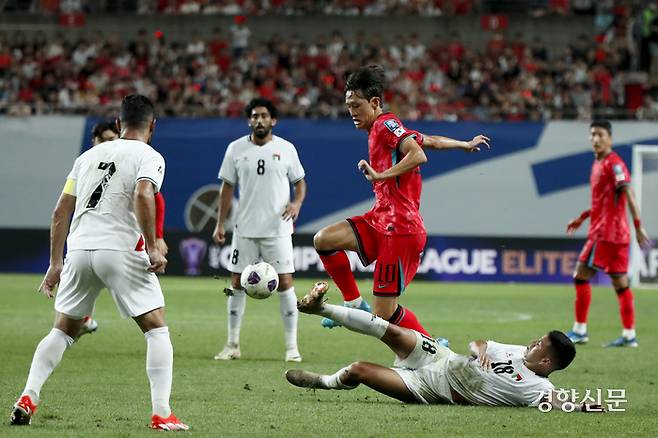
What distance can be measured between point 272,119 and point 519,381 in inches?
198

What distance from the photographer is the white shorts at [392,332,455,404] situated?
8641 millimetres

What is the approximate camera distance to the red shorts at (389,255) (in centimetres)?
966

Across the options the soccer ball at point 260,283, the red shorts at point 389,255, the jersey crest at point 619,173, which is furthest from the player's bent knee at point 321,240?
the jersey crest at point 619,173

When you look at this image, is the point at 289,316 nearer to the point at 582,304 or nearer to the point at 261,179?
the point at 261,179

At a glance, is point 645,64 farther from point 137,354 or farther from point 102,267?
point 102,267

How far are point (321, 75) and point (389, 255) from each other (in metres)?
19.9

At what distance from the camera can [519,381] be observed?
28.3 feet

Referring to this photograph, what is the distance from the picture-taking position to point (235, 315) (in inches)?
485

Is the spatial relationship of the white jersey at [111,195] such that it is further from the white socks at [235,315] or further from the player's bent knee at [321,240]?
the white socks at [235,315]

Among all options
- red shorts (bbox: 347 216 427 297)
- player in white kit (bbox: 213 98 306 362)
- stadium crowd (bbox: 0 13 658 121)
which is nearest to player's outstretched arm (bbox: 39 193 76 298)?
red shorts (bbox: 347 216 427 297)

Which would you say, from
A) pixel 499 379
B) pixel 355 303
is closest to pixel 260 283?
pixel 355 303

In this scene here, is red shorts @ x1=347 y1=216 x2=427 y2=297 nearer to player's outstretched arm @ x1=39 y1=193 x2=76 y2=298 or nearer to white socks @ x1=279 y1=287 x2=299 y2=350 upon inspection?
white socks @ x1=279 y1=287 x2=299 y2=350

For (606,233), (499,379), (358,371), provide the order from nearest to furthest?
1. (358,371)
2. (499,379)
3. (606,233)

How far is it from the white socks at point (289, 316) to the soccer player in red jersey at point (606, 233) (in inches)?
157
